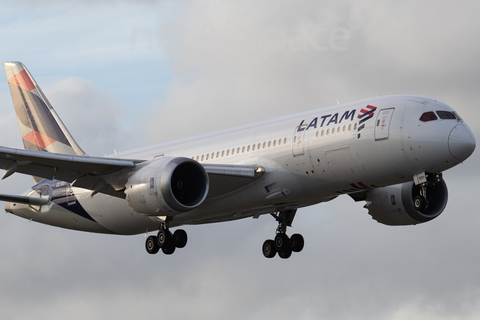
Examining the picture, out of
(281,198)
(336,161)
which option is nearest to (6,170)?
(281,198)

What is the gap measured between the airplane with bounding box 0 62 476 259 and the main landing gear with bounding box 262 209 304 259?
0.05 m

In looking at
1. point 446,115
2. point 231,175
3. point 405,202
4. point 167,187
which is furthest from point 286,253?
point 446,115

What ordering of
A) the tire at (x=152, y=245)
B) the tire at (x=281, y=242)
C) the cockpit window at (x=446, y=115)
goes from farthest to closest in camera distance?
the tire at (x=281, y=242) → the tire at (x=152, y=245) → the cockpit window at (x=446, y=115)

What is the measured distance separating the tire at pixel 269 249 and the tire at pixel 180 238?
395cm

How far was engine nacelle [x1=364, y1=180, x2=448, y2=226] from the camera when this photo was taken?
33.1 metres

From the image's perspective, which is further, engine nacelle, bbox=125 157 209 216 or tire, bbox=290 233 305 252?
tire, bbox=290 233 305 252

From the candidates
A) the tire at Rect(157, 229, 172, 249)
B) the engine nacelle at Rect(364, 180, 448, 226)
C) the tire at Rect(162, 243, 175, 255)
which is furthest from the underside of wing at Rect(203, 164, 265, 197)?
the engine nacelle at Rect(364, 180, 448, 226)

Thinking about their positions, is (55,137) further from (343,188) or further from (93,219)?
(343,188)

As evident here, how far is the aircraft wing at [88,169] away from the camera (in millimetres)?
26547

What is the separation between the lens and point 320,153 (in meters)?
26.6

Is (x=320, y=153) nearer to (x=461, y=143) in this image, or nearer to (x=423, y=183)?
(x=423, y=183)

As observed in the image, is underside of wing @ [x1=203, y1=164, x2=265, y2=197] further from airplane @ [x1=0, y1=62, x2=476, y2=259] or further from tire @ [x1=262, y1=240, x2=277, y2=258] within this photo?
tire @ [x1=262, y1=240, x2=277, y2=258]

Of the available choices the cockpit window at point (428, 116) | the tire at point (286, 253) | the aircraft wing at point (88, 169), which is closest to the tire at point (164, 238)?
the aircraft wing at point (88, 169)

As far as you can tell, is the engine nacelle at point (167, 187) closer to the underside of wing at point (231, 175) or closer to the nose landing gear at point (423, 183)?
the underside of wing at point (231, 175)
